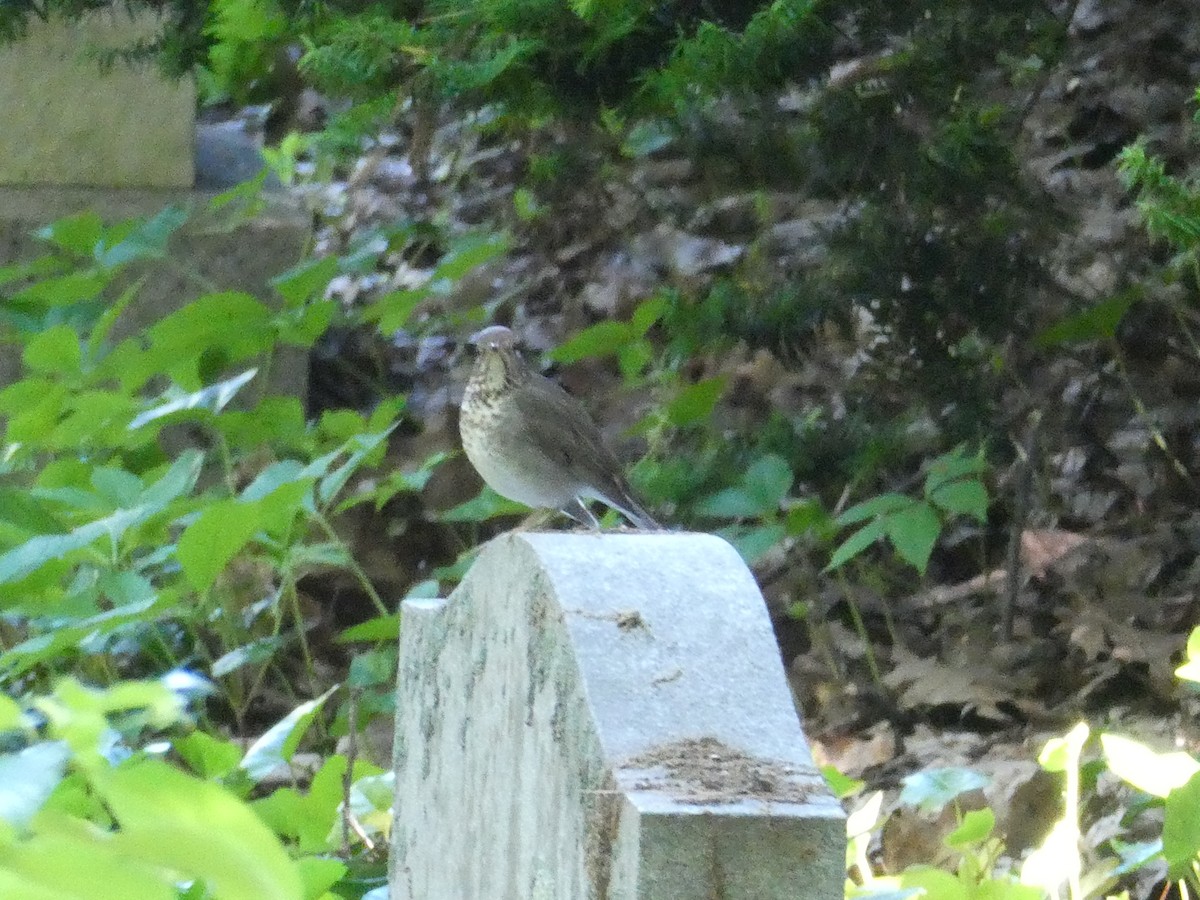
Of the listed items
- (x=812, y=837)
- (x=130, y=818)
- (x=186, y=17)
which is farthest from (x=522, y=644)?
(x=186, y=17)


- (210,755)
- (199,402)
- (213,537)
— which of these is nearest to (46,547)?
(213,537)

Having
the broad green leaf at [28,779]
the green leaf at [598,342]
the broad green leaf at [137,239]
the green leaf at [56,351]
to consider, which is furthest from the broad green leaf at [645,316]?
the broad green leaf at [28,779]

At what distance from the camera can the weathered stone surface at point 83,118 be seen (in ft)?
17.3

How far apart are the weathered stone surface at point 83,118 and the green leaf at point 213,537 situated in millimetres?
2730

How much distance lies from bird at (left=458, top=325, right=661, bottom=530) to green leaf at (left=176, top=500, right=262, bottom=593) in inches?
15.9

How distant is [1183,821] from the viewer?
64.2 inches

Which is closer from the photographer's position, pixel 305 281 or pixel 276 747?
pixel 276 747

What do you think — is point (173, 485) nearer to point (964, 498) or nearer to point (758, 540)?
point (758, 540)

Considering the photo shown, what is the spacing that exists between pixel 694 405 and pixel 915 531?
523 millimetres

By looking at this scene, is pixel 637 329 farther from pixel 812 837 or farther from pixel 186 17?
pixel 812 837

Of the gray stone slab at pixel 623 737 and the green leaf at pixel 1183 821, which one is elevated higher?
the gray stone slab at pixel 623 737

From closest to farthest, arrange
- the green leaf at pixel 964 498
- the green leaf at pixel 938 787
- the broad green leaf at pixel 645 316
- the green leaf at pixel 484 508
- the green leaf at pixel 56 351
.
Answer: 1. the green leaf at pixel 938 787
2. the green leaf at pixel 964 498
3. the broad green leaf at pixel 645 316
4. the green leaf at pixel 484 508
5. the green leaf at pixel 56 351

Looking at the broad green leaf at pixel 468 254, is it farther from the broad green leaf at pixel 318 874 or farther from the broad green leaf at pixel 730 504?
the broad green leaf at pixel 318 874

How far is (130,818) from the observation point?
1.68ft
